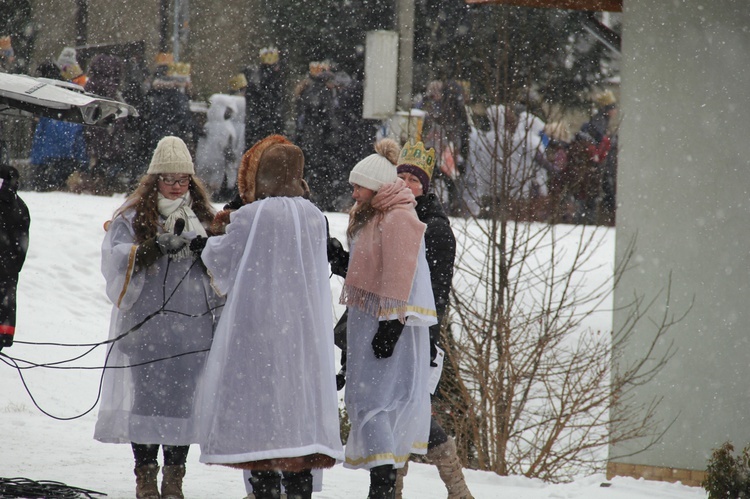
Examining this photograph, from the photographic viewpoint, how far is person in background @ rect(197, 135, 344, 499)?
4.83 metres

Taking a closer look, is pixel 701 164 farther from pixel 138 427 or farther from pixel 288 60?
pixel 288 60

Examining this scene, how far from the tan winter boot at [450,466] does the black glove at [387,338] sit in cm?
74

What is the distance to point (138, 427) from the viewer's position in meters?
5.44

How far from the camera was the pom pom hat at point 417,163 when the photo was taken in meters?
5.81

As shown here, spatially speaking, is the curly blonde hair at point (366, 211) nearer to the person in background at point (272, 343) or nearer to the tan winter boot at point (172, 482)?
the person in background at point (272, 343)

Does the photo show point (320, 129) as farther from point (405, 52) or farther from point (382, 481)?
point (382, 481)

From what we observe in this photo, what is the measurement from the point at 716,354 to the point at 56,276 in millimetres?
6990

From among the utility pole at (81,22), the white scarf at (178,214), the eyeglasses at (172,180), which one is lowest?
the white scarf at (178,214)

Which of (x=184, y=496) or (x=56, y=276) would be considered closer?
(x=184, y=496)

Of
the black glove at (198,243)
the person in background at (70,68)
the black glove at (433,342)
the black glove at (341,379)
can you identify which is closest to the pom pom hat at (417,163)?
the black glove at (433,342)

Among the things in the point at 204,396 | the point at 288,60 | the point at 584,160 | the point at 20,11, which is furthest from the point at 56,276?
the point at 288,60

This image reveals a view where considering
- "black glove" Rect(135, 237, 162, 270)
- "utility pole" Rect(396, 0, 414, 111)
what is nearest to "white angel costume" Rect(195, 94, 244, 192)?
"utility pole" Rect(396, 0, 414, 111)

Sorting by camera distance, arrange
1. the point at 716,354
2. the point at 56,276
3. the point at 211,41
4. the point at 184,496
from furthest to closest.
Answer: the point at 211,41
the point at 56,276
the point at 716,354
the point at 184,496

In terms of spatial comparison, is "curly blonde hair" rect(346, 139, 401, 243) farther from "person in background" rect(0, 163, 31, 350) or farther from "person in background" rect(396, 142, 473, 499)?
"person in background" rect(0, 163, 31, 350)
